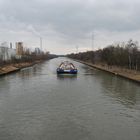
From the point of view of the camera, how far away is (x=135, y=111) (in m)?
9.44

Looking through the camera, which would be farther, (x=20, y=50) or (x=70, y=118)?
(x=20, y=50)

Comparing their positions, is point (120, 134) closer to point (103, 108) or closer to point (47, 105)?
point (103, 108)

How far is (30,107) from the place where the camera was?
9984mm

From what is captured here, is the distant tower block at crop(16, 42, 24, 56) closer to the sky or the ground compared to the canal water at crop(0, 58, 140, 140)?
closer to the sky

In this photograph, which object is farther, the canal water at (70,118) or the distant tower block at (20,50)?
the distant tower block at (20,50)

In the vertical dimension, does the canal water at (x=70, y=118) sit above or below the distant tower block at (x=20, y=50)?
below

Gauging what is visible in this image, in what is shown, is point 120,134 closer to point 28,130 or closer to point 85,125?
point 85,125

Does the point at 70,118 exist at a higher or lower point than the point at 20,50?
lower

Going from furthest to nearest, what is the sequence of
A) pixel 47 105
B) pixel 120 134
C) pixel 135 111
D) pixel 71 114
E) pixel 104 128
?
pixel 47 105 → pixel 135 111 → pixel 71 114 → pixel 104 128 → pixel 120 134

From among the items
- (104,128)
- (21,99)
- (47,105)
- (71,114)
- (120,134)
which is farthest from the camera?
(21,99)

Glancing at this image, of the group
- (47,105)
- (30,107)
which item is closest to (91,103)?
(47,105)

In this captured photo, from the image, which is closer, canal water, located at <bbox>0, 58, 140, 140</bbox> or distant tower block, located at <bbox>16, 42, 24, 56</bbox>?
canal water, located at <bbox>0, 58, 140, 140</bbox>

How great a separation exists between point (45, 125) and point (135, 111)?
4086 mm

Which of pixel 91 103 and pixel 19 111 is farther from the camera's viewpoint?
pixel 91 103
